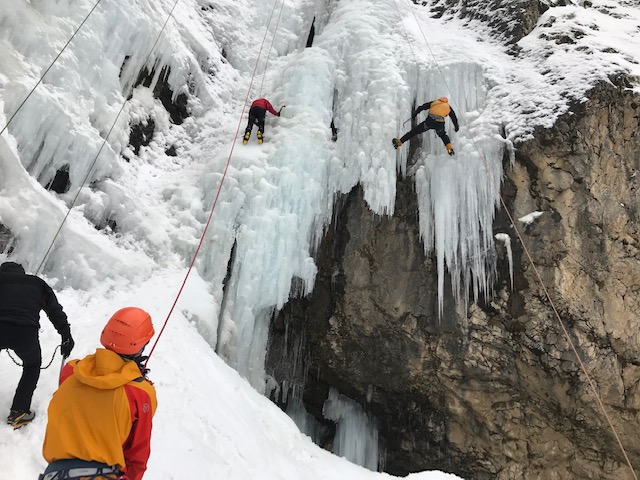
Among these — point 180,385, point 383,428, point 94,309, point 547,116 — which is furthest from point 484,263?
point 94,309

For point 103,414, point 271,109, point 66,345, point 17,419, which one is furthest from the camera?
point 271,109

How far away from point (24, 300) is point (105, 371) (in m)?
1.58

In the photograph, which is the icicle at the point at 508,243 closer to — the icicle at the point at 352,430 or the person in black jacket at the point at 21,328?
the icicle at the point at 352,430

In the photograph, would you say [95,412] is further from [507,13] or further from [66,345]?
[507,13]

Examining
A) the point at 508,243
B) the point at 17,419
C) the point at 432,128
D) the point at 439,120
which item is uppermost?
the point at 17,419

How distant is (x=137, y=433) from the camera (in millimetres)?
2004

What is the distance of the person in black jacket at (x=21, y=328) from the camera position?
9.67 ft

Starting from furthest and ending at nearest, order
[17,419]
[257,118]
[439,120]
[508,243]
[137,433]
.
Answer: [257,118]
[439,120]
[508,243]
[17,419]
[137,433]

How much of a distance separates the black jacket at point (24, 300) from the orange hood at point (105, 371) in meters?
1.37

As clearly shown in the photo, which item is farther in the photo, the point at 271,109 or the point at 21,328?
the point at 271,109

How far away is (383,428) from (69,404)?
Answer: 769 centimetres

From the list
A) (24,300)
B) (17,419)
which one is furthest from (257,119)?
(17,419)

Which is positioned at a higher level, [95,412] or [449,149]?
[95,412]

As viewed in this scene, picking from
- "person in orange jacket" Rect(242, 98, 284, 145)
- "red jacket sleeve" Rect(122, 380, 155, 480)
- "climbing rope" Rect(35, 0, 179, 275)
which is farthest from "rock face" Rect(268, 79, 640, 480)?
"red jacket sleeve" Rect(122, 380, 155, 480)
